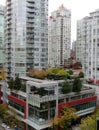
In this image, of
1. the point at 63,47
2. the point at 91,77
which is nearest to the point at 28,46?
the point at 91,77

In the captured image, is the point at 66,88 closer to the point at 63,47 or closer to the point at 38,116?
the point at 38,116

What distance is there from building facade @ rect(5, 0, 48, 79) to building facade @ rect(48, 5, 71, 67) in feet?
156

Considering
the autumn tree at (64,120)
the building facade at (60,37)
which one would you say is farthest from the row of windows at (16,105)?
the building facade at (60,37)

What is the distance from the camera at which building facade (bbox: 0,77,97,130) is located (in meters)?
33.4

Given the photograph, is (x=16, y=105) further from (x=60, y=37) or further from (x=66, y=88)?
(x=60, y=37)

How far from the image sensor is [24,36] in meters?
60.0

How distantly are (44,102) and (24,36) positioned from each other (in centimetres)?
3041

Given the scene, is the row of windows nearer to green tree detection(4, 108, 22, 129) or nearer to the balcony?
green tree detection(4, 108, 22, 129)

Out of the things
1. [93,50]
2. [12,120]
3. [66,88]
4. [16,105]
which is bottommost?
[12,120]

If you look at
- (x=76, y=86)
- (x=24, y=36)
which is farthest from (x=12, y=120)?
(x=24, y=36)

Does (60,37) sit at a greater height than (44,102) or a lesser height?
greater

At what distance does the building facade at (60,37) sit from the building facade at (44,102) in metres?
70.2

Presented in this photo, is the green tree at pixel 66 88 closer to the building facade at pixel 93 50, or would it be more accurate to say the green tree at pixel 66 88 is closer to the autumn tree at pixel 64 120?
the autumn tree at pixel 64 120

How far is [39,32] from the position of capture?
61.8m
